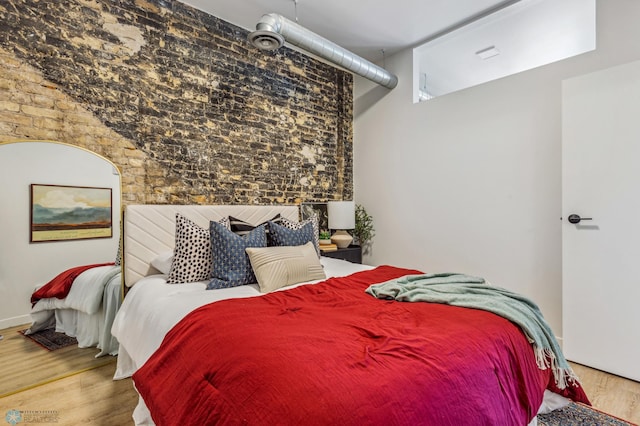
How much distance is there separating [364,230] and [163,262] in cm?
255

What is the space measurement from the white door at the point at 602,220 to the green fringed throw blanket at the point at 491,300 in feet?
3.60

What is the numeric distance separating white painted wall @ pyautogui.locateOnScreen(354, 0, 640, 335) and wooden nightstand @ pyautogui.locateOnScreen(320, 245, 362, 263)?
0.44 metres

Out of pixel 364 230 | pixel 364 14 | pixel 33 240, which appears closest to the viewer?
→ pixel 33 240

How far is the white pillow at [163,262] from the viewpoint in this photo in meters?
2.56

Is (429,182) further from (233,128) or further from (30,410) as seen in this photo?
(30,410)

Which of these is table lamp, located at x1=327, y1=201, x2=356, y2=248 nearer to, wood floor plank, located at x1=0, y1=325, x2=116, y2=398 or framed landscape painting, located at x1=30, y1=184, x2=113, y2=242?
framed landscape painting, located at x1=30, y1=184, x2=113, y2=242

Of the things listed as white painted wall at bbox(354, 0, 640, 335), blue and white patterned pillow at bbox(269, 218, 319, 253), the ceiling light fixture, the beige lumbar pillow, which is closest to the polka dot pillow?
the beige lumbar pillow

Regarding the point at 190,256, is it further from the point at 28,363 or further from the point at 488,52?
the point at 488,52

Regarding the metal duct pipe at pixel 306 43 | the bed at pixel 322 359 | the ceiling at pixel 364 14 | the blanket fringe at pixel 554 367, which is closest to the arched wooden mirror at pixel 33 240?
the bed at pixel 322 359

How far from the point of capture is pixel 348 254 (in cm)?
396

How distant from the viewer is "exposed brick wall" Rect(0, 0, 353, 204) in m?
2.40

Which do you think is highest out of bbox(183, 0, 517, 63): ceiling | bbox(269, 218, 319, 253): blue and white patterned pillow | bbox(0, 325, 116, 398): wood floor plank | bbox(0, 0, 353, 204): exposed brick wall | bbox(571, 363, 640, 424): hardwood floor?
bbox(183, 0, 517, 63): ceiling

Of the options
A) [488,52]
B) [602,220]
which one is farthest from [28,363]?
[488,52]

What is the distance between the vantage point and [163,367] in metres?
1.45
